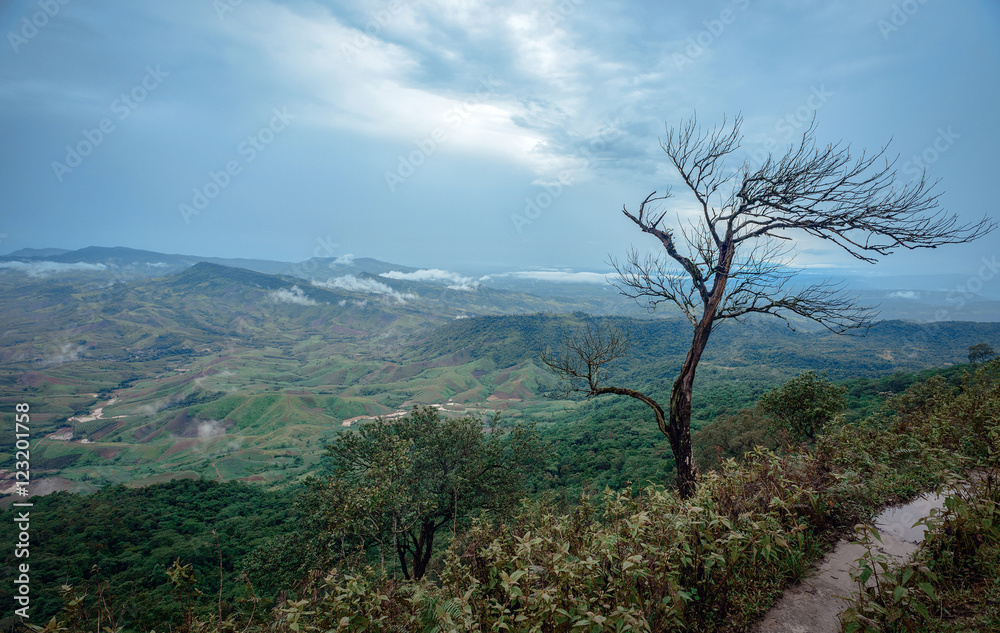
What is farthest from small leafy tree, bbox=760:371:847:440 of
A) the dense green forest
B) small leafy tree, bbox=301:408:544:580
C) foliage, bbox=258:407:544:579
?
foliage, bbox=258:407:544:579

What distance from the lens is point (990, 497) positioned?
386cm

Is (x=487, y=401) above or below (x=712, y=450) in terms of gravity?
below

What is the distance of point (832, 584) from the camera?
3.89m

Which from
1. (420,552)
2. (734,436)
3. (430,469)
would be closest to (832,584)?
(420,552)

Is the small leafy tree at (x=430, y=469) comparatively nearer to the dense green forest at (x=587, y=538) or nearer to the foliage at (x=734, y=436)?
the dense green forest at (x=587, y=538)

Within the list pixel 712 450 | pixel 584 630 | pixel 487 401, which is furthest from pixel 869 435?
→ pixel 487 401

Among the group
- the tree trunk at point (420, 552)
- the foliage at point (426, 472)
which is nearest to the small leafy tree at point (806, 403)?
the foliage at point (426, 472)

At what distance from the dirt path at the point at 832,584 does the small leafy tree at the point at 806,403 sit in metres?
19.1

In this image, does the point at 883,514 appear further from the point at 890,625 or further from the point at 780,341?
the point at 780,341

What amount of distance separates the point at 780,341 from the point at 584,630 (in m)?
244

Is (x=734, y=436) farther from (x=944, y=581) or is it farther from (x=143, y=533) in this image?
(x=143, y=533)

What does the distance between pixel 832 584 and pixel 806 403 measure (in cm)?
2181

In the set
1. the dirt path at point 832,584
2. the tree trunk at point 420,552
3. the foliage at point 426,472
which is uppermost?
the dirt path at point 832,584

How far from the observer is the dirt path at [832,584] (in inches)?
136
